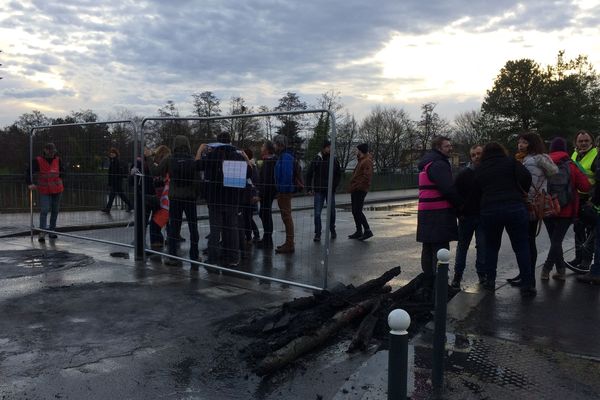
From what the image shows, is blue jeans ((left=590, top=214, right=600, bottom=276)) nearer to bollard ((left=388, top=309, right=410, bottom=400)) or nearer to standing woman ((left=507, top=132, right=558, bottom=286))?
standing woman ((left=507, top=132, right=558, bottom=286))

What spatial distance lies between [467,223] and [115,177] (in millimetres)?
5697

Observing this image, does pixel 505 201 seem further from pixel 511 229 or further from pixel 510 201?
pixel 511 229

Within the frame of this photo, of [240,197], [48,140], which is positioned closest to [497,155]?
[240,197]

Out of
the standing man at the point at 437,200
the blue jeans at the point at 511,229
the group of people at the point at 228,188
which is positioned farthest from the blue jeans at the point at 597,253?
the group of people at the point at 228,188

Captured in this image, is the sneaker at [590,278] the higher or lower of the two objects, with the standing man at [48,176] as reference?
lower

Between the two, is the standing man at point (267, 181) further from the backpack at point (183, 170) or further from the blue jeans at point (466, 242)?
the blue jeans at point (466, 242)

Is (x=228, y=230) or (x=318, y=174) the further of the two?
(x=228, y=230)

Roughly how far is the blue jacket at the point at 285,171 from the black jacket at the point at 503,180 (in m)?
2.42

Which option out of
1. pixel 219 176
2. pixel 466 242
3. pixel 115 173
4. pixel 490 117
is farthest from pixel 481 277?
pixel 490 117

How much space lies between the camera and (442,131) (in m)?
61.2

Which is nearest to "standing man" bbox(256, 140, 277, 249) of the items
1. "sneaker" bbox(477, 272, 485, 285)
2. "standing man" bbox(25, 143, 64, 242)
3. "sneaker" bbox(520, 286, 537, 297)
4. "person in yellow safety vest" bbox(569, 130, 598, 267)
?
"sneaker" bbox(477, 272, 485, 285)

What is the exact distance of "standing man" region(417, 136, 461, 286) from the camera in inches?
225

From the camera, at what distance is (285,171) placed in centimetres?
689

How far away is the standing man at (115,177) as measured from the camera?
8.49 metres
